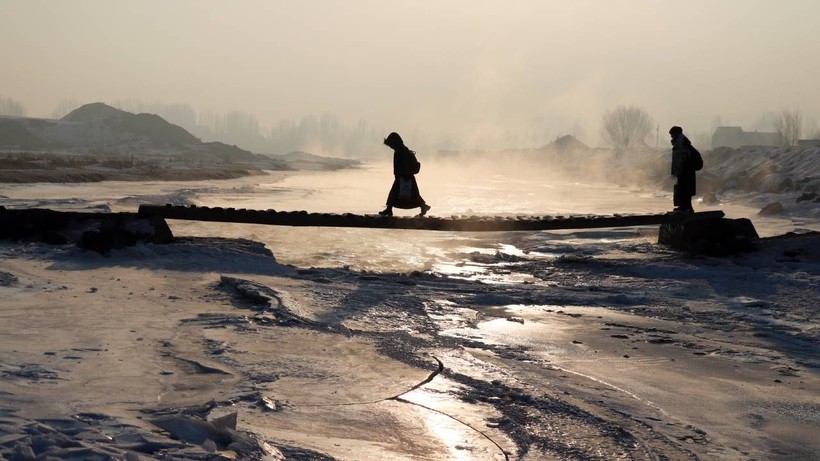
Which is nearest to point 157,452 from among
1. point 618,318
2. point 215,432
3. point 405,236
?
point 215,432

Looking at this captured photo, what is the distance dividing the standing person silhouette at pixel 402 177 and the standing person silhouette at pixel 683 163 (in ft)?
13.3

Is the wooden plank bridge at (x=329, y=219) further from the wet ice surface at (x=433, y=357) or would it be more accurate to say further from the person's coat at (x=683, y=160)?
the person's coat at (x=683, y=160)

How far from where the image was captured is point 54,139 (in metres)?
131

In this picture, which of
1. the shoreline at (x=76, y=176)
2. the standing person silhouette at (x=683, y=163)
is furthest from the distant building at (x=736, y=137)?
the standing person silhouette at (x=683, y=163)

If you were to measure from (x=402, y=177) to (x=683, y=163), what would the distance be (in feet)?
14.5

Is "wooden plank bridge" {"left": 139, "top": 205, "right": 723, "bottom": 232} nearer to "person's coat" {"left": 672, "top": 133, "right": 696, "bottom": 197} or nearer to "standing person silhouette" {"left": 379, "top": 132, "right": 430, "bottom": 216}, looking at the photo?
"standing person silhouette" {"left": 379, "top": 132, "right": 430, "bottom": 216}

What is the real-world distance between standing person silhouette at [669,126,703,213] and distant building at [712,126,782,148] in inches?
5605

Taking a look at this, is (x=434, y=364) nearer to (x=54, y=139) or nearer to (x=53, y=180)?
(x=53, y=180)

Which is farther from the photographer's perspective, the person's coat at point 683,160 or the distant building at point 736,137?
the distant building at point 736,137

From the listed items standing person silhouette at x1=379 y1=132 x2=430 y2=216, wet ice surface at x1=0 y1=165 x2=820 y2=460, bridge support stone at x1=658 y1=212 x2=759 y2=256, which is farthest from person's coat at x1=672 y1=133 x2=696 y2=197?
standing person silhouette at x1=379 y1=132 x2=430 y2=216

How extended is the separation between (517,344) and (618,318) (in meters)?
1.82

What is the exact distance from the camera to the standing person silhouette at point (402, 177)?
11.4 meters

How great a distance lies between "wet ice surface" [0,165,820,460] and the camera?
4227mm

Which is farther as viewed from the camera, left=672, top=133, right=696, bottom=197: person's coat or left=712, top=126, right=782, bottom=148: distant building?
left=712, top=126, right=782, bottom=148: distant building
